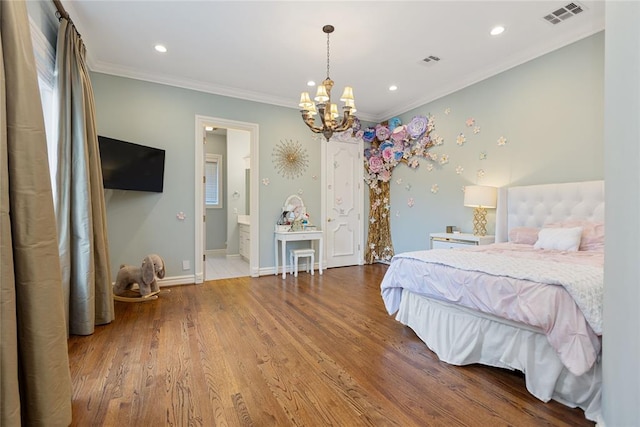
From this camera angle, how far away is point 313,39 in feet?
10.2

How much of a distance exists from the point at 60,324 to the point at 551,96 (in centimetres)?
453

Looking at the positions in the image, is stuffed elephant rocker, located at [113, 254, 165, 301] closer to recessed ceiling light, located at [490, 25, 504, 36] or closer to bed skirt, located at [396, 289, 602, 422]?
bed skirt, located at [396, 289, 602, 422]

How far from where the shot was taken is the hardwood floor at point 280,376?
1533 mm

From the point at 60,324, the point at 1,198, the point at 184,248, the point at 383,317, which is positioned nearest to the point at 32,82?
the point at 1,198

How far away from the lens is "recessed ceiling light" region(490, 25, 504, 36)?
2.94m

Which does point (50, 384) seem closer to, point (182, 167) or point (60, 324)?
point (60, 324)

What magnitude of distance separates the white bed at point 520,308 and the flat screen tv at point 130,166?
3.15 meters

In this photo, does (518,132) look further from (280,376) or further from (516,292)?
(280,376)

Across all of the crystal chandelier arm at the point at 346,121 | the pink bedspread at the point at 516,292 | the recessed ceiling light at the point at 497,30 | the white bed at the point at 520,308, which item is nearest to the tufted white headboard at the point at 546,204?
the white bed at the point at 520,308

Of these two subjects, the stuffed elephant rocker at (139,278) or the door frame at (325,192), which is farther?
the door frame at (325,192)

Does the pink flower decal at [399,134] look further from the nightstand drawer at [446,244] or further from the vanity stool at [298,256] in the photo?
the vanity stool at [298,256]

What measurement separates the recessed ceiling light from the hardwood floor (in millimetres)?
3066

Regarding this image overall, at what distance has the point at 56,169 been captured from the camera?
7.87 ft

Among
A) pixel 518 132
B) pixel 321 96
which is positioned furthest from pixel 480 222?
pixel 321 96
